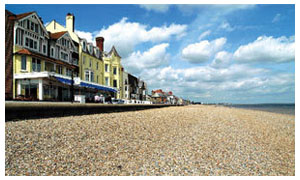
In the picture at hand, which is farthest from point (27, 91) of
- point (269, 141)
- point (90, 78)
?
point (269, 141)

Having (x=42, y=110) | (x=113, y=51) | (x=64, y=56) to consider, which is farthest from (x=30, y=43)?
(x=113, y=51)

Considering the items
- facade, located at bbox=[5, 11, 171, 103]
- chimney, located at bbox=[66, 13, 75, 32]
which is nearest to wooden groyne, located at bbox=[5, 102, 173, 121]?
facade, located at bbox=[5, 11, 171, 103]

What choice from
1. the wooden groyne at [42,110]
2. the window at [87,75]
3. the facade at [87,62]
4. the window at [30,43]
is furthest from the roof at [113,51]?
the wooden groyne at [42,110]

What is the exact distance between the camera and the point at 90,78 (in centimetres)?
2684

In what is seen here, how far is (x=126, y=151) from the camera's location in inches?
215

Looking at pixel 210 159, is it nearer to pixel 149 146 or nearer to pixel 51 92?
pixel 149 146

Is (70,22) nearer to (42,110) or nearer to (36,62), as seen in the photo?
(36,62)

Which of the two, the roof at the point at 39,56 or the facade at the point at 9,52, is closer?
the facade at the point at 9,52

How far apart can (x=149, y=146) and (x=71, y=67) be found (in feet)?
65.5

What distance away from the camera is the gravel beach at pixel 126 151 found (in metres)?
4.45

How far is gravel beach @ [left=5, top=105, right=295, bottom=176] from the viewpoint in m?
4.45

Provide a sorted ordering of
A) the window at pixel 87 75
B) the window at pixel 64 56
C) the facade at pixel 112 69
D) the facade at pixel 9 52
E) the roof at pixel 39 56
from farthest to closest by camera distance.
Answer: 1. the facade at pixel 112 69
2. the window at pixel 87 75
3. the window at pixel 64 56
4. the roof at pixel 39 56
5. the facade at pixel 9 52

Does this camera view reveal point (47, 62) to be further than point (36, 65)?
Yes

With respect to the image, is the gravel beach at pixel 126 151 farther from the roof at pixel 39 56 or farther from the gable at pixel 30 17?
the gable at pixel 30 17
